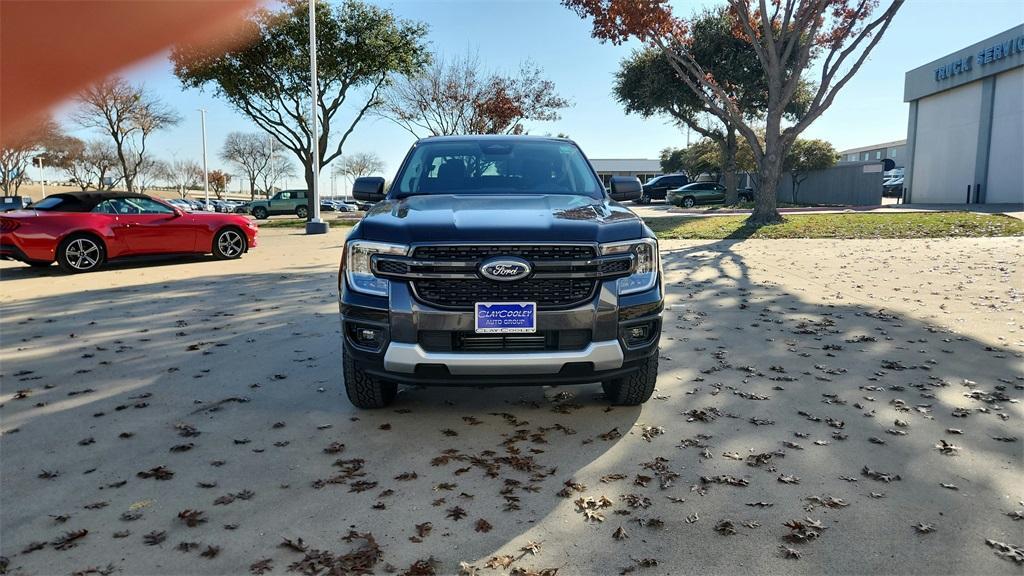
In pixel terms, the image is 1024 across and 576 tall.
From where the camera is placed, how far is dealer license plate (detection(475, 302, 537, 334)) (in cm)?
340

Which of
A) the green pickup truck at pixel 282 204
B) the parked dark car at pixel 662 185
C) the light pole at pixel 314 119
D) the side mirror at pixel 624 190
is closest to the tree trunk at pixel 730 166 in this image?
the parked dark car at pixel 662 185

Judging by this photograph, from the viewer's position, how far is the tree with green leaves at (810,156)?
3484 cm

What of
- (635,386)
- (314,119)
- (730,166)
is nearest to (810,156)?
(730,166)

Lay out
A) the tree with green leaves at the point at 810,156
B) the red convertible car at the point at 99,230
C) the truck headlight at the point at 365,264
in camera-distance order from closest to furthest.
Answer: the truck headlight at the point at 365,264 → the red convertible car at the point at 99,230 → the tree with green leaves at the point at 810,156

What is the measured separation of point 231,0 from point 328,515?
25842mm

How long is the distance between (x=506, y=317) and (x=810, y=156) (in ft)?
121

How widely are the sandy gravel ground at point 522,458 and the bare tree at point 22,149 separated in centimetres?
4185

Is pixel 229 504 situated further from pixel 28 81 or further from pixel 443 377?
pixel 28 81

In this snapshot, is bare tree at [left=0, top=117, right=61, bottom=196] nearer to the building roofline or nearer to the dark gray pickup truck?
the dark gray pickup truck

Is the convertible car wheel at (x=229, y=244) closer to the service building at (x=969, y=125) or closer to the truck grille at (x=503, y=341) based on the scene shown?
the truck grille at (x=503, y=341)

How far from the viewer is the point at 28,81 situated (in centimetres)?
1562

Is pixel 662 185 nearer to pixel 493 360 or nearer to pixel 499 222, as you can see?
pixel 499 222

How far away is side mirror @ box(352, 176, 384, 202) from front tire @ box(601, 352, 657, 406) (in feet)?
8.43

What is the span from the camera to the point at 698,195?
3644 cm
